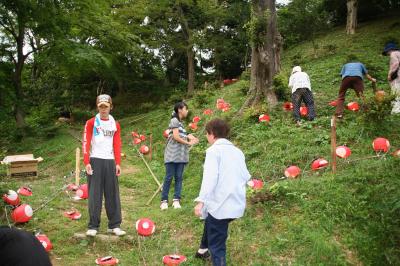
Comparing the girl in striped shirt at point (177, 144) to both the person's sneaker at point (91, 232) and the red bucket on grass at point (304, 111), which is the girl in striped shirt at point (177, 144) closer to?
the person's sneaker at point (91, 232)

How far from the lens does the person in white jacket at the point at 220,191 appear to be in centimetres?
370

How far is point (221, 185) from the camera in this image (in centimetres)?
373

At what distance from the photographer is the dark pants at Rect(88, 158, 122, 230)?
5.16 m

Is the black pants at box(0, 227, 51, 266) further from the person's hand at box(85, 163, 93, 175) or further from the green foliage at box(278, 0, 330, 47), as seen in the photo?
the green foliage at box(278, 0, 330, 47)

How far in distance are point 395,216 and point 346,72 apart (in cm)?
505

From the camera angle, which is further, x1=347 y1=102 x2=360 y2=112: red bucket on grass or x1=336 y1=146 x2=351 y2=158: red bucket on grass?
x1=347 y1=102 x2=360 y2=112: red bucket on grass

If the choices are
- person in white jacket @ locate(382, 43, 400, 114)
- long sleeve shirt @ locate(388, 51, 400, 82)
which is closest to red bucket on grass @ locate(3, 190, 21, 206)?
person in white jacket @ locate(382, 43, 400, 114)

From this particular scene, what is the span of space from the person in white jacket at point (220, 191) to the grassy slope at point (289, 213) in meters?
0.78

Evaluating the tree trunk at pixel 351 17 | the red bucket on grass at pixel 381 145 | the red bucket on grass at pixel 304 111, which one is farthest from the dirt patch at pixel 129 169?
the tree trunk at pixel 351 17

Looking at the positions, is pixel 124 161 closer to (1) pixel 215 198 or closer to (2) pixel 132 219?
(2) pixel 132 219

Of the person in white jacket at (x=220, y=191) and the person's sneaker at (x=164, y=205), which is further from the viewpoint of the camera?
the person's sneaker at (x=164, y=205)

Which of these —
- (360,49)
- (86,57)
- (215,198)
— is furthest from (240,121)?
(360,49)

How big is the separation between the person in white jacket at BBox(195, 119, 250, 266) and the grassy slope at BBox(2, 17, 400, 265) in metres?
0.78

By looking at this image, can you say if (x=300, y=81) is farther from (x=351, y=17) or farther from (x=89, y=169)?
(x=351, y=17)
